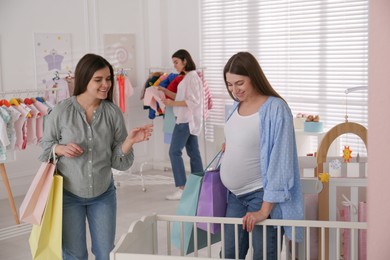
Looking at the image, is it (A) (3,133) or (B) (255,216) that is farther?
(A) (3,133)

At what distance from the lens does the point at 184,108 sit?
520 cm

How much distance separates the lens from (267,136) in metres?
2.13

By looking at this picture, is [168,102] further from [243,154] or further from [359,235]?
[243,154]

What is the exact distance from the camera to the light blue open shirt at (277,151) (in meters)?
2.12

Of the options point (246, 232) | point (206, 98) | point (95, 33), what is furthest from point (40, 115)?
point (246, 232)

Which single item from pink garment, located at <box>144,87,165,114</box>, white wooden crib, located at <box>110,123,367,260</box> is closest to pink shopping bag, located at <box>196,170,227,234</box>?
white wooden crib, located at <box>110,123,367,260</box>

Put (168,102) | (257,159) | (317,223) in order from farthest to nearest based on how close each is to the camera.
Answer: (168,102)
(257,159)
(317,223)

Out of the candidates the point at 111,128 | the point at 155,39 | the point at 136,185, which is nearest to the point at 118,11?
the point at 155,39

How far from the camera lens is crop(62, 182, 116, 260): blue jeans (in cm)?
253

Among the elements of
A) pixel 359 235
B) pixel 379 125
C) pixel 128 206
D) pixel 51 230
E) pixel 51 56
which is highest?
pixel 51 56

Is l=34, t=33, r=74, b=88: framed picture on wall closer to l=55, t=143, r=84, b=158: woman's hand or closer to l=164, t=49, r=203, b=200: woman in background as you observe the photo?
l=164, t=49, r=203, b=200: woman in background

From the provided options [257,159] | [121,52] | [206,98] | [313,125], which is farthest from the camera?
[121,52]

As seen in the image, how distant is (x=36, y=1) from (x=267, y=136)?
4.12m

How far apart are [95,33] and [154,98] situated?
3.46 ft
